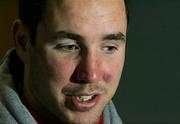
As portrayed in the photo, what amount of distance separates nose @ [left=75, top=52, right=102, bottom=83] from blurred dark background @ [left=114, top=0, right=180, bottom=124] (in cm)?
90

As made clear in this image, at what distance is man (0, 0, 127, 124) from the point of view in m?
0.82

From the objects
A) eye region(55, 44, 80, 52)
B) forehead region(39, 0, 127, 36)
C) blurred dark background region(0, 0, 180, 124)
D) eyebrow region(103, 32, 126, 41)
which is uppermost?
forehead region(39, 0, 127, 36)

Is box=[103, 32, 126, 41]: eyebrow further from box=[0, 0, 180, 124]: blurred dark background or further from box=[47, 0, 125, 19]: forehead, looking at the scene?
box=[0, 0, 180, 124]: blurred dark background

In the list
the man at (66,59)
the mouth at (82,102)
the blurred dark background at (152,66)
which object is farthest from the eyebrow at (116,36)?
the blurred dark background at (152,66)

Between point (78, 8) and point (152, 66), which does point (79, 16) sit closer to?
point (78, 8)

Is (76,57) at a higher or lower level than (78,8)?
lower

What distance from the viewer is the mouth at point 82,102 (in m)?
0.84

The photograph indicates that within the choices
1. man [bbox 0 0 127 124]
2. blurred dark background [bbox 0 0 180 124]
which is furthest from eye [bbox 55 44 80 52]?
blurred dark background [bbox 0 0 180 124]

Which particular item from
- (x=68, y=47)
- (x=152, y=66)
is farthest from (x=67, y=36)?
(x=152, y=66)

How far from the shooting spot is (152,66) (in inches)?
68.3

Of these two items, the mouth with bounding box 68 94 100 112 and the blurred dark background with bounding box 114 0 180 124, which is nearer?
the mouth with bounding box 68 94 100 112

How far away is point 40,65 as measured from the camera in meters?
0.86

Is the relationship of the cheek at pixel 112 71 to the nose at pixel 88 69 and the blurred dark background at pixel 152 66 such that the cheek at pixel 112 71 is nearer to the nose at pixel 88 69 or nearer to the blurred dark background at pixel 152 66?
the nose at pixel 88 69

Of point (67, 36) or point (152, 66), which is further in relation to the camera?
point (152, 66)
